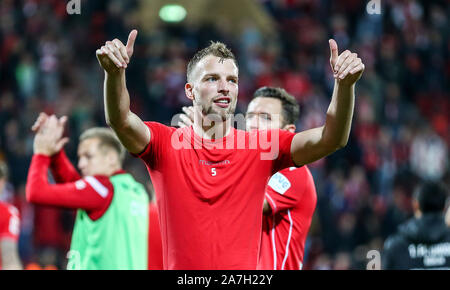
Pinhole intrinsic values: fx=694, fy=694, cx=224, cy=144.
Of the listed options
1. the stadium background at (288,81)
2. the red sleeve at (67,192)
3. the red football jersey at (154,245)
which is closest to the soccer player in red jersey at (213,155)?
the red sleeve at (67,192)

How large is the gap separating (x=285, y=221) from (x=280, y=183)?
25 centimetres

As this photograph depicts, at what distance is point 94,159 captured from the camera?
17.7 feet

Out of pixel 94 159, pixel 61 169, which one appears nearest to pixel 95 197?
pixel 94 159

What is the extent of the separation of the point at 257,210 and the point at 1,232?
8.58ft

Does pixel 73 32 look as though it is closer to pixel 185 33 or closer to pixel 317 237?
pixel 185 33

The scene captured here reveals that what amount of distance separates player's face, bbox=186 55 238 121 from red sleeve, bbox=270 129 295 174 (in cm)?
27

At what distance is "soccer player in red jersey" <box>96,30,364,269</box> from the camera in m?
3.14

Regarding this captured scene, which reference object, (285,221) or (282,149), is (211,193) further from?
(285,221)

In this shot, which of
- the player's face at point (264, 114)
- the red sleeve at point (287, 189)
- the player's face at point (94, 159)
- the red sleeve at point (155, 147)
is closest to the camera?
the red sleeve at point (155, 147)

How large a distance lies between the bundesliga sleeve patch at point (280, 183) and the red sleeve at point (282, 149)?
3.02ft

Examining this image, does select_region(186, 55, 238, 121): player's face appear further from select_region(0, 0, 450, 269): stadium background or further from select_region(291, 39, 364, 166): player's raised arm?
select_region(0, 0, 450, 269): stadium background

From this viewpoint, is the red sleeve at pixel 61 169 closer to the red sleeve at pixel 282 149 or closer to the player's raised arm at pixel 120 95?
the player's raised arm at pixel 120 95

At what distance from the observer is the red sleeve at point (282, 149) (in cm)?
334

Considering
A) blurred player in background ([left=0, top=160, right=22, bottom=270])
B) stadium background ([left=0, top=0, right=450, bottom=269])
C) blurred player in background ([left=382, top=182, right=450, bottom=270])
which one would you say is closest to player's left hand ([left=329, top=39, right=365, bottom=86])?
blurred player in background ([left=382, top=182, right=450, bottom=270])
